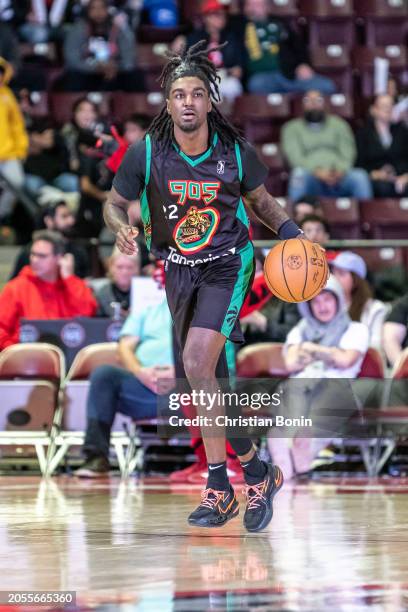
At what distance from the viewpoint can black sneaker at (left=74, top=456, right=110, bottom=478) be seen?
30.1 feet

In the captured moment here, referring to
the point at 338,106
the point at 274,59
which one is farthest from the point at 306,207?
the point at 274,59

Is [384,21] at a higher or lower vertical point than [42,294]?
higher

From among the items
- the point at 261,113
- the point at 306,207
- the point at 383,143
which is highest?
the point at 261,113

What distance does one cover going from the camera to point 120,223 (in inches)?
229

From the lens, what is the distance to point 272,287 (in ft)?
20.4

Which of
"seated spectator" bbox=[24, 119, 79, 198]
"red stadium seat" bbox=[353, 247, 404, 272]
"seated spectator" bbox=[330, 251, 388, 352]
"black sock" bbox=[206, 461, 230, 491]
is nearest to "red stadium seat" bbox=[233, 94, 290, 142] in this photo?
"seated spectator" bbox=[24, 119, 79, 198]

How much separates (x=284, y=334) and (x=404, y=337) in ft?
3.21

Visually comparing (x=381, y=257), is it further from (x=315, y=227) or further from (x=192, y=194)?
(x=192, y=194)

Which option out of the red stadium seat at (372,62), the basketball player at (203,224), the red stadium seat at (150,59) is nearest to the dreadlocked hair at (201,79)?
the basketball player at (203,224)

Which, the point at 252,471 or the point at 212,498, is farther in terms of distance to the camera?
the point at 252,471

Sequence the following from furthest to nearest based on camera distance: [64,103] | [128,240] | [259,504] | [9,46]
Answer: [64,103], [9,46], [259,504], [128,240]

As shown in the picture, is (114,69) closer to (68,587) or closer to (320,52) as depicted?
(320,52)

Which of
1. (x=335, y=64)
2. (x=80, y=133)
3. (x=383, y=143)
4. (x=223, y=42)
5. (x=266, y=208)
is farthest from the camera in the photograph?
(x=335, y=64)

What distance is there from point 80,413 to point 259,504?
397cm
